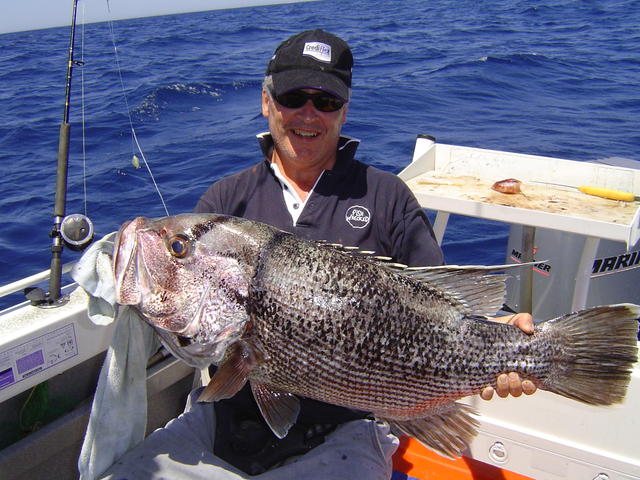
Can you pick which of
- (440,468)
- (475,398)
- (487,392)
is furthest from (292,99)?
(440,468)

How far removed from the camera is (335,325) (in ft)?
6.52

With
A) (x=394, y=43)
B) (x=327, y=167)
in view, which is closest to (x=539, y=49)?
(x=394, y=43)

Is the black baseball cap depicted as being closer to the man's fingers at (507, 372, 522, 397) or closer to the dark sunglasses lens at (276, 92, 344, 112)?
the dark sunglasses lens at (276, 92, 344, 112)

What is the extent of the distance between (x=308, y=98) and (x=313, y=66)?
0.15 m

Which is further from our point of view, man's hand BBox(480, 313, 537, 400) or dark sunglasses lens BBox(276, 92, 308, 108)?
dark sunglasses lens BBox(276, 92, 308, 108)

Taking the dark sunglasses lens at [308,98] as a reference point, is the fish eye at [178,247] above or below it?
below

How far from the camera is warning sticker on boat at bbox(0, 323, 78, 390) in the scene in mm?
2400

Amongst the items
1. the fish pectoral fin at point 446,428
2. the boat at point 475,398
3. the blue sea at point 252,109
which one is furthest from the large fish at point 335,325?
the blue sea at point 252,109

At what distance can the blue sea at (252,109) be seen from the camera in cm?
794

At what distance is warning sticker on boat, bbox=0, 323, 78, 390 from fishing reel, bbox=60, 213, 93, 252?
0.39 meters

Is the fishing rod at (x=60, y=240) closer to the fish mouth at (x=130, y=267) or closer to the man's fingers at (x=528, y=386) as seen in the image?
the fish mouth at (x=130, y=267)

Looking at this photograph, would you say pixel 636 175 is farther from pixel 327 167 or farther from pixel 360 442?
pixel 360 442

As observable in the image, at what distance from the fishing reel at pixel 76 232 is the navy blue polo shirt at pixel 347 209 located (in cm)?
54

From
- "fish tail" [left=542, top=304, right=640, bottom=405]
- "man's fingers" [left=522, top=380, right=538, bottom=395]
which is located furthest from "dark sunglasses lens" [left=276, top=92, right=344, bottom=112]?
"man's fingers" [left=522, top=380, right=538, bottom=395]
